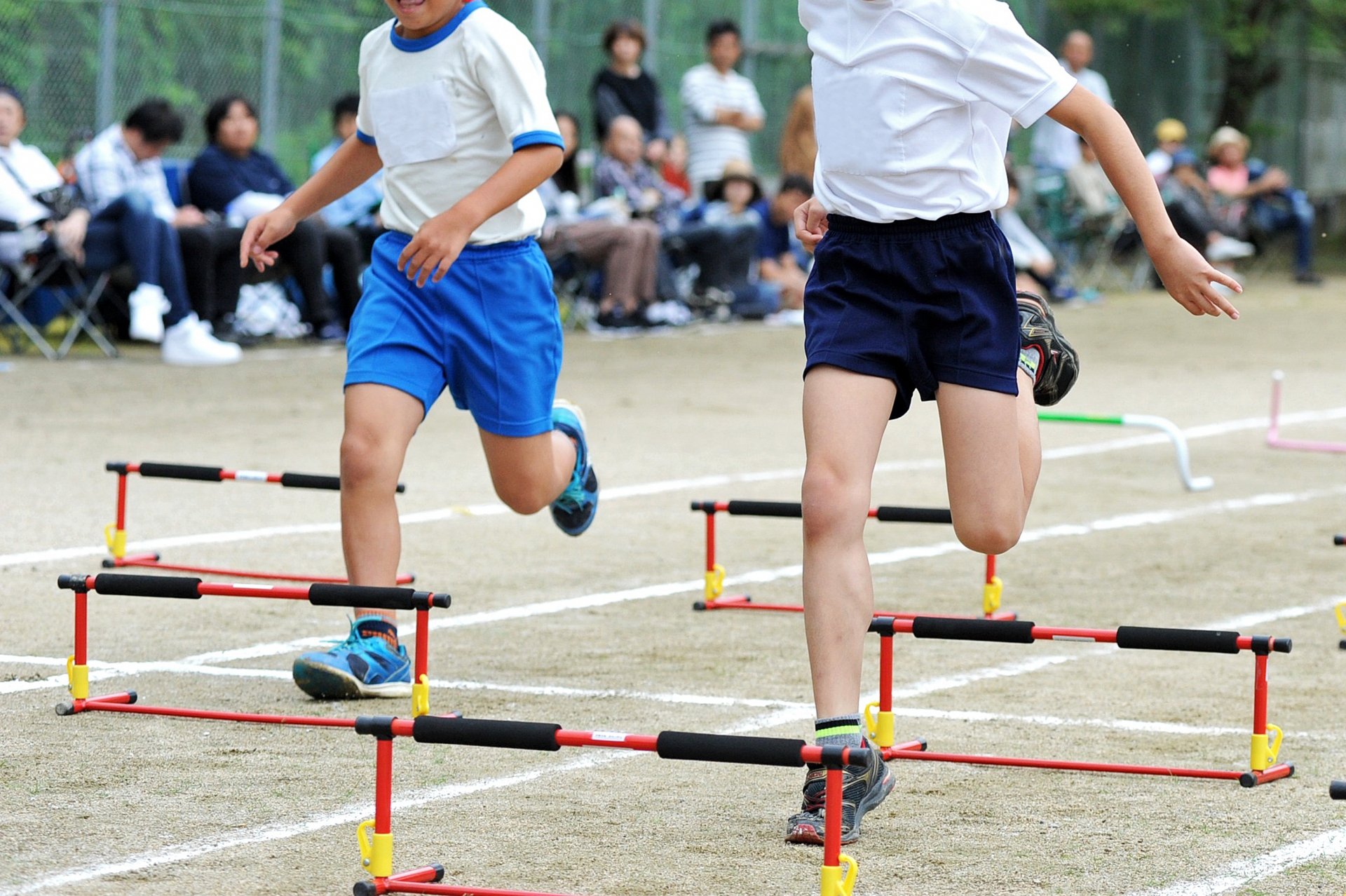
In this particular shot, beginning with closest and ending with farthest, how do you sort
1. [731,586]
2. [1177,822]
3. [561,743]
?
[561,743], [1177,822], [731,586]

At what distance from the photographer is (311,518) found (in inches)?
348

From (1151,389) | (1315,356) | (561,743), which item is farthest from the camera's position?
(1315,356)

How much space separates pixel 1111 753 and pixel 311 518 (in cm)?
448

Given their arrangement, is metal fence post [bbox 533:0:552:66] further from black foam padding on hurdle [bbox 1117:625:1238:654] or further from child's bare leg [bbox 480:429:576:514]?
black foam padding on hurdle [bbox 1117:625:1238:654]

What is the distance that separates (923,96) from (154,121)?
1061cm

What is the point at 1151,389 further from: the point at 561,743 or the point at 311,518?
the point at 561,743

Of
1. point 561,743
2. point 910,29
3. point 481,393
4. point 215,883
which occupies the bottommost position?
point 215,883

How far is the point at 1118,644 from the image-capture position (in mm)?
4855

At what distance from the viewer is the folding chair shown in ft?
46.4

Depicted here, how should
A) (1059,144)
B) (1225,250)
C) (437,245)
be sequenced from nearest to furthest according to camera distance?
(437,245)
(1225,250)
(1059,144)

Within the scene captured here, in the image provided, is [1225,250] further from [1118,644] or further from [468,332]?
[1118,644]

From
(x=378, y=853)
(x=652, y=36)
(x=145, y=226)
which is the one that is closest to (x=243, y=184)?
(x=145, y=226)

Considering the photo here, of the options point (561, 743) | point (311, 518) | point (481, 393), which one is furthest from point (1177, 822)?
point (311, 518)

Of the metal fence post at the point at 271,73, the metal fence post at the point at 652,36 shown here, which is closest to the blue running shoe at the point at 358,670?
the metal fence post at the point at 271,73
